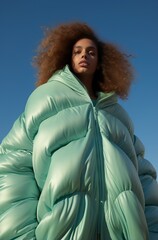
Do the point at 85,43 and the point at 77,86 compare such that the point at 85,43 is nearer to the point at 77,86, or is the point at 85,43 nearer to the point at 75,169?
the point at 77,86

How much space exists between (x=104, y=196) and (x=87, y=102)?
563 millimetres

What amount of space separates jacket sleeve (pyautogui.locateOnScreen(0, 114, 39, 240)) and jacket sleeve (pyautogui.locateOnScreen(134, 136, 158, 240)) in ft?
2.13

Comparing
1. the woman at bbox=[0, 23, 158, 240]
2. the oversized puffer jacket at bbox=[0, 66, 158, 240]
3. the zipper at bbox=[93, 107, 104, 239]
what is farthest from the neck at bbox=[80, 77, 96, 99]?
the zipper at bbox=[93, 107, 104, 239]

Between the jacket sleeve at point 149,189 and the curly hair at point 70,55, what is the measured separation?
423 mm

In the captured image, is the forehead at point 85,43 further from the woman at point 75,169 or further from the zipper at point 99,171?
the zipper at point 99,171

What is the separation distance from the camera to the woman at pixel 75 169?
175 centimetres

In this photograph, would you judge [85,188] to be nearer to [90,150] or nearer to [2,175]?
[90,150]

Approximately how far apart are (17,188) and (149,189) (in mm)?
801

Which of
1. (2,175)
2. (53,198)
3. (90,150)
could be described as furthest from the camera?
(2,175)

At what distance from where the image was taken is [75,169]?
1.79 metres

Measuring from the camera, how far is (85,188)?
1803 millimetres

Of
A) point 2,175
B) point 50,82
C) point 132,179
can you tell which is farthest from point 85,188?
point 50,82

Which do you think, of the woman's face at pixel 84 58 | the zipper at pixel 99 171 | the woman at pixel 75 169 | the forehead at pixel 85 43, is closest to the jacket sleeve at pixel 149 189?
the woman at pixel 75 169

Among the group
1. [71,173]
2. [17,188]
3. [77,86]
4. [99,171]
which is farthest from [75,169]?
[77,86]
